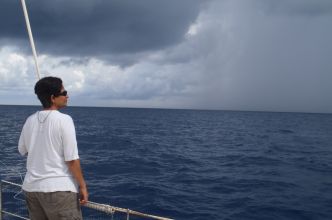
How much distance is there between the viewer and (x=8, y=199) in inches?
541

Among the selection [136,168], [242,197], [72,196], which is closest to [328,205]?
[242,197]

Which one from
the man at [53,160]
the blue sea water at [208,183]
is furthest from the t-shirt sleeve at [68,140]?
the blue sea water at [208,183]

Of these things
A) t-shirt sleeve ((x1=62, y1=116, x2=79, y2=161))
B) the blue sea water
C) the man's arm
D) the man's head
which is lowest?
the blue sea water

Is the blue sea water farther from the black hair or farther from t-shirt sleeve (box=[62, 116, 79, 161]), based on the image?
the black hair

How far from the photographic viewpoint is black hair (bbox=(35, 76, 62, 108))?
3.61 m

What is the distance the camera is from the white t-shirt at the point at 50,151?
3439 mm

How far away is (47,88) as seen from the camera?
11.9 feet

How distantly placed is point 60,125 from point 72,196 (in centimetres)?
85

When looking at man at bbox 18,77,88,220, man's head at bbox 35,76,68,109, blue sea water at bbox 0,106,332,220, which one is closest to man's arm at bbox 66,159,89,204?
man at bbox 18,77,88,220

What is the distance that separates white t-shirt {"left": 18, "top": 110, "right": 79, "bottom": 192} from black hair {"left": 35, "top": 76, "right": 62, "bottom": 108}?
0.15m

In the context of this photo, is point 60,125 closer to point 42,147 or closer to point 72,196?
point 42,147

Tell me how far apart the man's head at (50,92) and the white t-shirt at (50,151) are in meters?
0.15

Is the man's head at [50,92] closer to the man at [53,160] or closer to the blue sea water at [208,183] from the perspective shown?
the man at [53,160]

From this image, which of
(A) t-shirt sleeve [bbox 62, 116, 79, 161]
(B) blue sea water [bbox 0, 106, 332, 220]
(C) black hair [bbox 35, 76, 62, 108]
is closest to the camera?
(A) t-shirt sleeve [bbox 62, 116, 79, 161]
